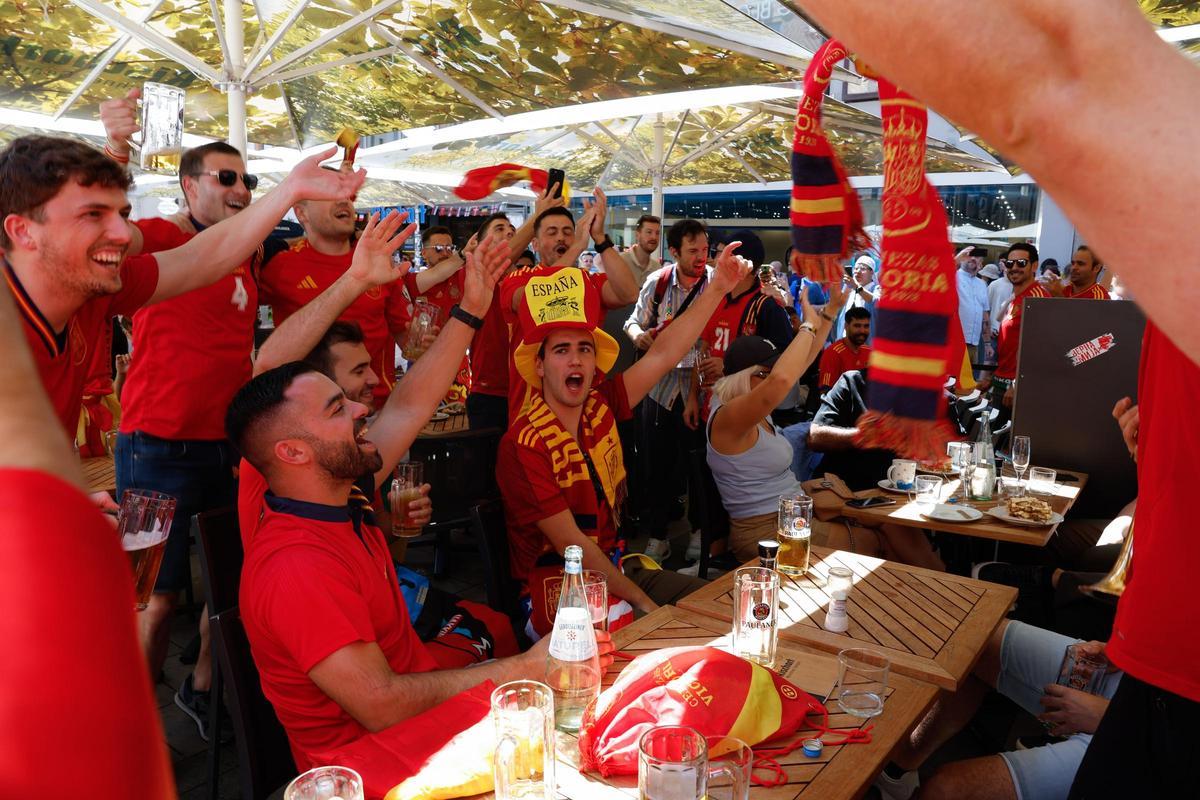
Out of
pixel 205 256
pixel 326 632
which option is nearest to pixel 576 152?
pixel 205 256

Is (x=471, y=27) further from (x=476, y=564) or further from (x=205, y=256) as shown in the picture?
(x=205, y=256)

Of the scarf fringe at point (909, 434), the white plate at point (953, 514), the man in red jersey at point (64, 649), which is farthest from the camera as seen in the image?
the white plate at point (953, 514)

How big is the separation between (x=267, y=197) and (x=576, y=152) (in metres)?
14.2

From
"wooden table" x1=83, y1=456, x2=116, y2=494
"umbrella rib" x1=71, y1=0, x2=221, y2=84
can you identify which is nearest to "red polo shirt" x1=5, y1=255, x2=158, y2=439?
"wooden table" x1=83, y1=456, x2=116, y2=494

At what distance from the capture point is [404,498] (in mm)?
3514

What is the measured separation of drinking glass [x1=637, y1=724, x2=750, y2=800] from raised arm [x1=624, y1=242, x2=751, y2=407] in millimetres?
2139

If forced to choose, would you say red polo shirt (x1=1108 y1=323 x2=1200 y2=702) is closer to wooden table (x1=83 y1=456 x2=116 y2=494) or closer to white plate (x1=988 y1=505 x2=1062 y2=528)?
white plate (x1=988 y1=505 x2=1062 y2=528)

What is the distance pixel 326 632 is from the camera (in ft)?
6.47

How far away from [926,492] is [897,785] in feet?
5.87

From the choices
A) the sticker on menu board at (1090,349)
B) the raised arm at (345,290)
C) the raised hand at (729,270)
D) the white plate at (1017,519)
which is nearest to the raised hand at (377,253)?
the raised arm at (345,290)

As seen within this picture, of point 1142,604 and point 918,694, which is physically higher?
point 1142,604

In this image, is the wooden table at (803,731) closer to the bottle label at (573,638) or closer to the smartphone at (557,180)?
the bottle label at (573,638)

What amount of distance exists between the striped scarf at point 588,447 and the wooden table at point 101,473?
1.99 metres

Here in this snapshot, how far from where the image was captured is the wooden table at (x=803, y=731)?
5.41 ft
